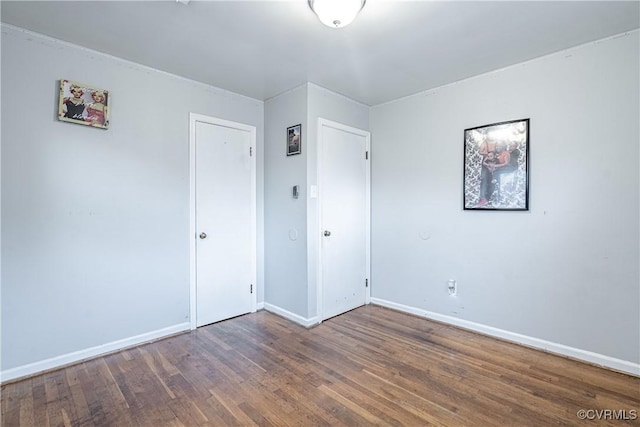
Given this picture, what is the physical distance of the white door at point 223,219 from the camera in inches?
124

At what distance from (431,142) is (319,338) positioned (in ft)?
7.48

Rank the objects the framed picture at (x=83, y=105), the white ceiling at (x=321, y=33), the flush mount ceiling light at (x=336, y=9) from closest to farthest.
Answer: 1. the flush mount ceiling light at (x=336, y=9)
2. the white ceiling at (x=321, y=33)
3. the framed picture at (x=83, y=105)

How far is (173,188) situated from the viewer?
9.70 ft

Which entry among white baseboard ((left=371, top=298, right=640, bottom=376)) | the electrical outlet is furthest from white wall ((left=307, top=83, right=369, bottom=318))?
the electrical outlet

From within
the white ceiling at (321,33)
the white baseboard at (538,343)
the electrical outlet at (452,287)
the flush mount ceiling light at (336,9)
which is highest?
the white ceiling at (321,33)

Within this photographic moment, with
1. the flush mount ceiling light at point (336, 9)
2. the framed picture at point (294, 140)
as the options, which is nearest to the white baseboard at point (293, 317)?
the framed picture at point (294, 140)

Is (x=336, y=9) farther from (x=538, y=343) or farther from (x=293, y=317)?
(x=538, y=343)

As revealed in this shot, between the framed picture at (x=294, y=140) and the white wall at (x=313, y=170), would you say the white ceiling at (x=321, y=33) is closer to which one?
the white wall at (x=313, y=170)

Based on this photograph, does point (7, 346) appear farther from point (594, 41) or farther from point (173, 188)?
point (594, 41)

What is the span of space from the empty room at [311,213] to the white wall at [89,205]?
14 millimetres

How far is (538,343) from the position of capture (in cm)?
263

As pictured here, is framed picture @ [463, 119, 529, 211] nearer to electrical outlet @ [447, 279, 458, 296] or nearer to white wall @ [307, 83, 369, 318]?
electrical outlet @ [447, 279, 458, 296]

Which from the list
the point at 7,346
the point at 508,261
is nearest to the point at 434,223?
the point at 508,261

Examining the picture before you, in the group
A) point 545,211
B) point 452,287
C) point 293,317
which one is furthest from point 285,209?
point 545,211
